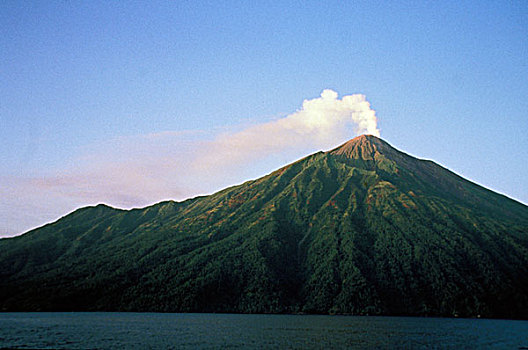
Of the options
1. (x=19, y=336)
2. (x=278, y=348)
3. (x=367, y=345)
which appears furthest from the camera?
(x=19, y=336)

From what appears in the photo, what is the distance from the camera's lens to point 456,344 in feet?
326

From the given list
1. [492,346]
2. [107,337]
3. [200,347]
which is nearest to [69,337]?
[107,337]

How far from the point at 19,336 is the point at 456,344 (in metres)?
104

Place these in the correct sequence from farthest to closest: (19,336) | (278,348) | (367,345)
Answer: (19,336)
(367,345)
(278,348)

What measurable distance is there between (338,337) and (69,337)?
65.8m

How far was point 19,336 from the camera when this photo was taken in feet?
320

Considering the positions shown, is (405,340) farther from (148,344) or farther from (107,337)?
(107,337)

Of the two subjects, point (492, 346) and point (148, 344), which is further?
point (492, 346)

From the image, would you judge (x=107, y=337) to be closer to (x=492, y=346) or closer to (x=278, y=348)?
(x=278, y=348)

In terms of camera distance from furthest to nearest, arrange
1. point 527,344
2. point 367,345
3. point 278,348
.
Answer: point 527,344
point 367,345
point 278,348

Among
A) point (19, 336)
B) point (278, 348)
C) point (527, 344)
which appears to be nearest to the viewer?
point (278, 348)

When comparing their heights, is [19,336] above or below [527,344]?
above

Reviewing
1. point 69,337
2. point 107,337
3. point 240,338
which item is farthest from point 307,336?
point 69,337

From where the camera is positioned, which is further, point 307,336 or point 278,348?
point 307,336
